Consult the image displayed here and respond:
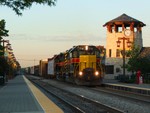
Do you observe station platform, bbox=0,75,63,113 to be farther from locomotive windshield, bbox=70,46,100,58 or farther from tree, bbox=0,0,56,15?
locomotive windshield, bbox=70,46,100,58

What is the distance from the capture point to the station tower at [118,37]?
251ft

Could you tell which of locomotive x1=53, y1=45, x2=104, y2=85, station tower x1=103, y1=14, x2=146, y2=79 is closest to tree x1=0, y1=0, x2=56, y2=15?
locomotive x1=53, y1=45, x2=104, y2=85

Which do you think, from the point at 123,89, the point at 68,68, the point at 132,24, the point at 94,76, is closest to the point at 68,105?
the point at 123,89

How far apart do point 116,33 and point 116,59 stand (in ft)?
17.4

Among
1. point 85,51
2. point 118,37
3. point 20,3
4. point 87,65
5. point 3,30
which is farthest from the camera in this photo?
point 118,37

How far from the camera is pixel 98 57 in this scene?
42.2 metres

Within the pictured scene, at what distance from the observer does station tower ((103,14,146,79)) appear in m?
76.6

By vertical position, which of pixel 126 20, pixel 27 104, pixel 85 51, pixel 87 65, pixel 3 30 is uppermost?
pixel 126 20

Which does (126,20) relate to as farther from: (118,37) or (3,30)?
(3,30)

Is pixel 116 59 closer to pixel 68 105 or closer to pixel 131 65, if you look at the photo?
pixel 131 65

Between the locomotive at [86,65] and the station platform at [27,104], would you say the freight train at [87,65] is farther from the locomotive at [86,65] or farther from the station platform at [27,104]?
the station platform at [27,104]

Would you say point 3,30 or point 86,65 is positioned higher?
point 3,30

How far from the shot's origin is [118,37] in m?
76.4

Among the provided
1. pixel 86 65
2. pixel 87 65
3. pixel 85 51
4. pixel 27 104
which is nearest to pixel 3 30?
pixel 85 51
